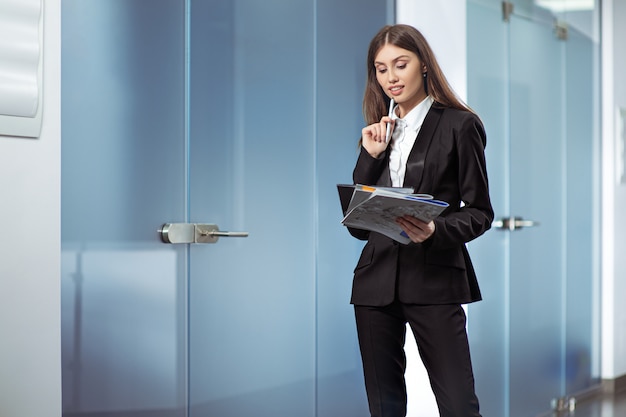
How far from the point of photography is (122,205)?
2.66m

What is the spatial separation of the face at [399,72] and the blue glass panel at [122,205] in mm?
748

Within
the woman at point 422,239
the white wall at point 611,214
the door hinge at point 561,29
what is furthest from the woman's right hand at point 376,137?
the white wall at point 611,214

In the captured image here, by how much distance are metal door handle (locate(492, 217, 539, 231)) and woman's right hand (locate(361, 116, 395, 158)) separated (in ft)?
6.91

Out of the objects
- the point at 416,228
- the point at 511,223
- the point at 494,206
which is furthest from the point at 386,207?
the point at 511,223

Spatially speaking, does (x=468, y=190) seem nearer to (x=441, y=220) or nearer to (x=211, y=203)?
(x=441, y=220)

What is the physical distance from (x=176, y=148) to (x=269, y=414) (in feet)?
3.42

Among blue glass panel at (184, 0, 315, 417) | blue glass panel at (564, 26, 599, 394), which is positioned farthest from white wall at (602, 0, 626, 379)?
blue glass panel at (184, 0, 315, 417)

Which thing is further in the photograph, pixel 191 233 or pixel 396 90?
pixel 191 233

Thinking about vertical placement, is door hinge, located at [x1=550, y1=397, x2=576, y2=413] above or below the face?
below

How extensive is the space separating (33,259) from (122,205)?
38 centimetres

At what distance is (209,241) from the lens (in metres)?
2.96

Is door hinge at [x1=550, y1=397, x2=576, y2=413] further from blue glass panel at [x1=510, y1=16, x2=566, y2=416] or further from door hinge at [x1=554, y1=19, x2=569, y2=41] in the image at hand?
door hinge at [x1=554, y1=19, x2=569, y2=41]

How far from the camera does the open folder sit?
212cm

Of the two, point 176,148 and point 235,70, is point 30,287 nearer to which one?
point 176,148
